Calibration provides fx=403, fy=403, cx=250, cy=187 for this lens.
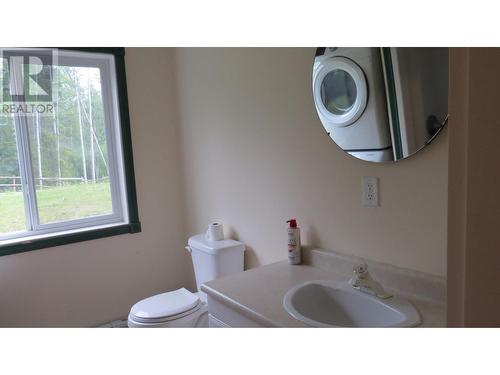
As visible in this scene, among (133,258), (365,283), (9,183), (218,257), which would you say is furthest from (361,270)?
(9,183)

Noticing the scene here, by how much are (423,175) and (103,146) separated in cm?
203

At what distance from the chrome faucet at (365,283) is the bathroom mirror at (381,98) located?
407 millimetres

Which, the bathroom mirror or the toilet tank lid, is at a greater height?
the bathroom mirror

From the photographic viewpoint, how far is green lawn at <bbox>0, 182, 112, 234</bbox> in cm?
240

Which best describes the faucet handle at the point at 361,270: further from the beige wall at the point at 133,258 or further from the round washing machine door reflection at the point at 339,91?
the beige wall at the point at 133,258

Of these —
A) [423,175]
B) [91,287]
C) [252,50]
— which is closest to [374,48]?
[423,175]

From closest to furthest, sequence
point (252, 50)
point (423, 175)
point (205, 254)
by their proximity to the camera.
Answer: point (423, 175) < point (252, 50) < point (205, 254)

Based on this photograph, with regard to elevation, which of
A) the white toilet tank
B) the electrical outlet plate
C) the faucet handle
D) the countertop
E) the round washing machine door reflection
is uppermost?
the round washing machine door reflection

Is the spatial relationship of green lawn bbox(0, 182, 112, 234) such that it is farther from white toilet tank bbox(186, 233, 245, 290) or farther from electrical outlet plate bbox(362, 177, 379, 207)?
electrical outlet plate bbox(362, 177, 379, 207)


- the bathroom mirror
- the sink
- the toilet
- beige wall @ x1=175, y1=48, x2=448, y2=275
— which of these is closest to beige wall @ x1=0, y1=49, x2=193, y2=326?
beige wall @ x1=175, y1=48, x2=448, y2=275

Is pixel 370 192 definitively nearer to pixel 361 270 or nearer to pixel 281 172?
pixel 361 270

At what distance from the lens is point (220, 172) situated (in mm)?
2414

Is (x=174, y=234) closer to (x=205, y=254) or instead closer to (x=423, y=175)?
(x=205, y=254)

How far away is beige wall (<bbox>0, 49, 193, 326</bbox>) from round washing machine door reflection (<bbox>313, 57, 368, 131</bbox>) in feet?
4.59
